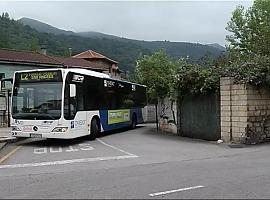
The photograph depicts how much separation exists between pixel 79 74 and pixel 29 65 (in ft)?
86.8

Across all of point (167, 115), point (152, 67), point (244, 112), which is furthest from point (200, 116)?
point (152, 67)

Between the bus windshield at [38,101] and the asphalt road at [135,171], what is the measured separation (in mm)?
1224

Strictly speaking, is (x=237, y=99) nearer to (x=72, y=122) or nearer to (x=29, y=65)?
(x=72, y=122)

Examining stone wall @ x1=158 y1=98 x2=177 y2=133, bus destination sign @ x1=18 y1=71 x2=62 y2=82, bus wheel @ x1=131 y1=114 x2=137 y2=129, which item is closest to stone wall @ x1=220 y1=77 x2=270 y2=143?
stone wall @ x1=158 y1=98 x2=177 y2=133

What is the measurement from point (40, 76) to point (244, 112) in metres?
7.81

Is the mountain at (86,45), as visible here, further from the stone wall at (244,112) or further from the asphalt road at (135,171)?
the asphalt road at (135,171)

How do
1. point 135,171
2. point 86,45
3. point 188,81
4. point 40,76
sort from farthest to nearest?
point 86,45 → point 188,81 → point 40,76 → point 135,171

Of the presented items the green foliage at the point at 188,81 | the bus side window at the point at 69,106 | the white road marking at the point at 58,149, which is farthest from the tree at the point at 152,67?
the white road marking at the point at 58,149

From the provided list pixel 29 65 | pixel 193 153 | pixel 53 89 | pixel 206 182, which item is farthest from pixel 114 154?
pixel 29 65

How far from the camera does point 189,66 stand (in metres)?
20.2

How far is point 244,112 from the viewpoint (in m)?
16.9

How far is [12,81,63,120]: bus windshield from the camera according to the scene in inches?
650

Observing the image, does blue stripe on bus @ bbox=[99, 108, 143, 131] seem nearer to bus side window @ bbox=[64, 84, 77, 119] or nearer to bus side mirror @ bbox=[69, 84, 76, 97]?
bus side window @ bbox=[64, 84, 77, 119]

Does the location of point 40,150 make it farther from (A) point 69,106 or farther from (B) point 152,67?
(B) point 152,67
